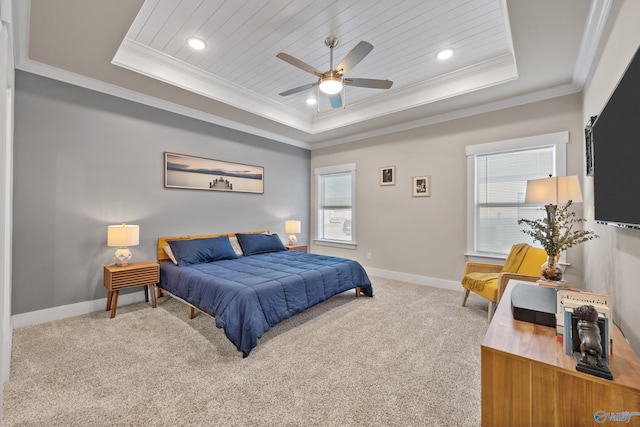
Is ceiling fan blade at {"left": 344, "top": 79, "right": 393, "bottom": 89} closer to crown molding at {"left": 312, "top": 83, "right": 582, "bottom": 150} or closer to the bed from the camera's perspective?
crown molding at {"left": 312, "top": 83, "right": 582, "bottom": 150}

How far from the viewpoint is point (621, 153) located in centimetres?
130

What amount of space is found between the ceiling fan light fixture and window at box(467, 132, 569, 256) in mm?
2389

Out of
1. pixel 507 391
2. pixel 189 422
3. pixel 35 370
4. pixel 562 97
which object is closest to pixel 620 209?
pixel 507 391

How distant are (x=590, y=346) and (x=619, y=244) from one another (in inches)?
43.6

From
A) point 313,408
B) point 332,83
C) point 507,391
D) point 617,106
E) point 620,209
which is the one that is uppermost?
point 332,83

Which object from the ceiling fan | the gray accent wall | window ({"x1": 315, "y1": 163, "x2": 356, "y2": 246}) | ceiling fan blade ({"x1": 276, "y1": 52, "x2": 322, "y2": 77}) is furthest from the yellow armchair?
the gray accent wall

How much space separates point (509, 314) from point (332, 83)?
2.34 m

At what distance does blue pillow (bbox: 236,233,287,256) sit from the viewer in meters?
4.38

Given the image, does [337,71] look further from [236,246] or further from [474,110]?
[236,246]

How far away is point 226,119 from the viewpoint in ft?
14.9

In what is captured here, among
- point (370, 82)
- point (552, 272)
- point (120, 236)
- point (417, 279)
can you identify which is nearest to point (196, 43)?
point (370, 82)

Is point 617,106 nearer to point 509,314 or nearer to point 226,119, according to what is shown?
point 509,314

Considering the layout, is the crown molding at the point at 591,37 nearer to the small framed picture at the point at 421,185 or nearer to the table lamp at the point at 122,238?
the small framed picture at the point at 421,185

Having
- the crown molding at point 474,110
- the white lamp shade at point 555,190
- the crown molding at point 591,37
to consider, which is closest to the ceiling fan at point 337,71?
the crown molding at point 591,37
